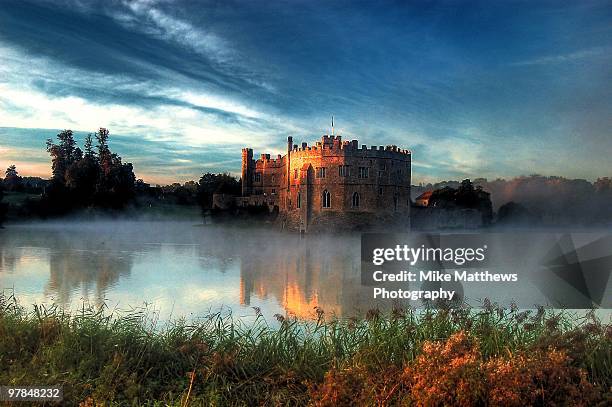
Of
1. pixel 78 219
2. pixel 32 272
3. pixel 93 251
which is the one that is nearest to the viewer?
pixel 32 272

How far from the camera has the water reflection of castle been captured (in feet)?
40.0

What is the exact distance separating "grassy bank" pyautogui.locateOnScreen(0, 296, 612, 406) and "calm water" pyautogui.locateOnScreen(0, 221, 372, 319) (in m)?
2.50

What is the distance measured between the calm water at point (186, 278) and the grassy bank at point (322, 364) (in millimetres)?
2496

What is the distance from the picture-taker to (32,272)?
57.9ft

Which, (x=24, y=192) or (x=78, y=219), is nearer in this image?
(x=78, y=219)

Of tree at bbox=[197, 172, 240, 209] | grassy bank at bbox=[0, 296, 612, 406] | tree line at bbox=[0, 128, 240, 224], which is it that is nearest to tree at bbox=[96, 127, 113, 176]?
tree line at bbox=[0, 128, 240, 224]

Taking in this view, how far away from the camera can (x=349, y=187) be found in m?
44.7

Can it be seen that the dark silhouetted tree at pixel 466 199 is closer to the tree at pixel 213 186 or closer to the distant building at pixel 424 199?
the distant building at pixel 424 199

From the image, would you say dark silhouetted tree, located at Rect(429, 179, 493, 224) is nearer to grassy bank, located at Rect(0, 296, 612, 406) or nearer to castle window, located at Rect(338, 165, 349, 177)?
castle window, located at Rect(338, 165, 349, 177)

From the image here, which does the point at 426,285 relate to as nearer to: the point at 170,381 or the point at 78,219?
the point at 170,381

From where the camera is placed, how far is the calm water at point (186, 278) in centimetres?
1225

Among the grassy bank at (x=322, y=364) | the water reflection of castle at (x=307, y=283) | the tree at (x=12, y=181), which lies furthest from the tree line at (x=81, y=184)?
the grassy bank at (x=322, y=364)

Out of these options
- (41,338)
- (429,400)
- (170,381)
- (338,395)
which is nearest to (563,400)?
(429,400)

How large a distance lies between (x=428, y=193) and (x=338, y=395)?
64.6m
